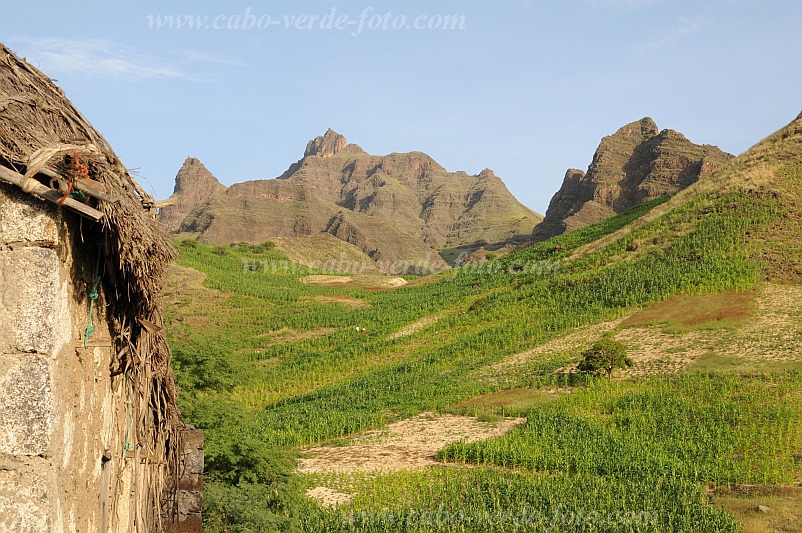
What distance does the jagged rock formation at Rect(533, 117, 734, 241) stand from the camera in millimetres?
121188

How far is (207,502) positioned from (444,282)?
2178 inches

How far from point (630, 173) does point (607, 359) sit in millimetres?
111381

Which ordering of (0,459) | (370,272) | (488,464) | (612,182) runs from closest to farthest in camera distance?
(0,459) < (488,464) < (370,272) < (612,182)

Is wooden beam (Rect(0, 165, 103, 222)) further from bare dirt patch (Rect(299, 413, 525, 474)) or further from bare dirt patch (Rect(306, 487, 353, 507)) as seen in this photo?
bare dirt patch (Rect(299, 413, 525, 474))

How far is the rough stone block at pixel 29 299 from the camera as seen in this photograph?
402 cm

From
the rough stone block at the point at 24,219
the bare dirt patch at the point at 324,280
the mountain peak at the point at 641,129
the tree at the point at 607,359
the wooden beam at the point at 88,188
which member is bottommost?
the tree at the point at 607,359

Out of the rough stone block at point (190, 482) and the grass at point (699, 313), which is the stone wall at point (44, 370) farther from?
the grass at point (699, 313)

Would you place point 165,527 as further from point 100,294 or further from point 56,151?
point 56,151

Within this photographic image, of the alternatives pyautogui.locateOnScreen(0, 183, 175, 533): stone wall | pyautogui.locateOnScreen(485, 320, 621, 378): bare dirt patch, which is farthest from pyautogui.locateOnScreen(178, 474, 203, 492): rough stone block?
pyautogui.locateOnScreen(485, 320, 621, 378): bare dirt patch

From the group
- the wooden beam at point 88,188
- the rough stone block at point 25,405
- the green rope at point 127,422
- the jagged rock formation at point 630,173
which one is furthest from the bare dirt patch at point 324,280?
the rough stone block at point 25,405

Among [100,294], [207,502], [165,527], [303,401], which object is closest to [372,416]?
[303,401]

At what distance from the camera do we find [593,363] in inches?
1168

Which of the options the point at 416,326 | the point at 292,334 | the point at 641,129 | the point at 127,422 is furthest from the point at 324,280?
the point at 641,129

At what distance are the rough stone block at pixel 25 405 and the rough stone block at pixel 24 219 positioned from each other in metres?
0.67
